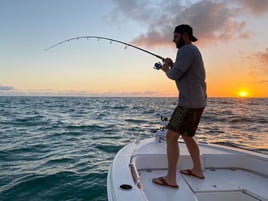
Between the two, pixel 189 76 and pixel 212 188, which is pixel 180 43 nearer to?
pixel 189 76

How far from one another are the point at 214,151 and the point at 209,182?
2.50 ft

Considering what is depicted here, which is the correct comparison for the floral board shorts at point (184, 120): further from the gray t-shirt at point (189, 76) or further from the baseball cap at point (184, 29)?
the baseball cap at point (184, 29)

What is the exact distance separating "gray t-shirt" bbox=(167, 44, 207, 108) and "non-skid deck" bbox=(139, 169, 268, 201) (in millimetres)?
921

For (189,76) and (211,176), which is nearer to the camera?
(189,76)

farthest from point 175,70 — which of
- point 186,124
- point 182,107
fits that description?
point 186,124

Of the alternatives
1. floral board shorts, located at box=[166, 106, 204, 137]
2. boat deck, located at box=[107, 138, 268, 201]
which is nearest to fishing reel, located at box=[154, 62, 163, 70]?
floral board shorts, located at box=[166, 106, 204, 137]

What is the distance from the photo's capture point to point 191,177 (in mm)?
3113

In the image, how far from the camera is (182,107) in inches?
110

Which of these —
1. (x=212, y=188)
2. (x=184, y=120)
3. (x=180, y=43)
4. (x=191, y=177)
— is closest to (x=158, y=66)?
(x=180, y=43)

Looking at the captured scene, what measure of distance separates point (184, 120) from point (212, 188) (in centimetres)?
83

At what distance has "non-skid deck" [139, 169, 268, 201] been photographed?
263cm

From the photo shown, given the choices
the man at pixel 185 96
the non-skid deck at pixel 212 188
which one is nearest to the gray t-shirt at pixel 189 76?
the man at pixel 185 96

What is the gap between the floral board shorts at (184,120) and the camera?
279 cm

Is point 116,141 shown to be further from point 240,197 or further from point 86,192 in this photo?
point 240,197
